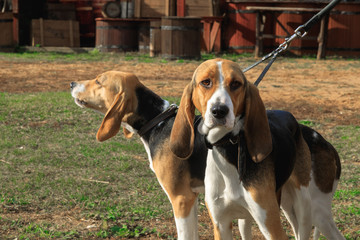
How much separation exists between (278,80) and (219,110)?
11505mm

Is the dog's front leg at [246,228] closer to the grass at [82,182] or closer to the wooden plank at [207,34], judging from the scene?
the grass at [82,182]

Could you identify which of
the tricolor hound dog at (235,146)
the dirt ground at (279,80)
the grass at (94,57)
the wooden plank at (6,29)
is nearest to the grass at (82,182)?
the dirt ground at (279,80)

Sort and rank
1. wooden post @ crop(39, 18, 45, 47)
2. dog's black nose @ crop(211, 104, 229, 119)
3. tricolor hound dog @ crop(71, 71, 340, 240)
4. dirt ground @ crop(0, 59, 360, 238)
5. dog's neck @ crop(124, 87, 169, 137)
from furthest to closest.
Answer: wooden post @ crop(39, 18, 45, 47), dirt ground @ crop(0, 59, 360, 238), dog's neck @ crop(124, 87, 169, 137), tricolor hound dog @ crop(71, 71, 340, 240), dog's black nose @ crop(211, 104, 229, 119)

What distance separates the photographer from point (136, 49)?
21625 millimetres

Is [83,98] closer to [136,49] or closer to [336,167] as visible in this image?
[336,167]

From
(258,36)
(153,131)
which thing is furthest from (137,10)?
(153,131)

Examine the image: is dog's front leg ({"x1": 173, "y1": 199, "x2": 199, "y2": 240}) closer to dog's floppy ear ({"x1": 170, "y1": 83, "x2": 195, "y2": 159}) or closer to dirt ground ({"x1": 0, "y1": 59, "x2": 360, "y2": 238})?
dog's floppy ear ({"x1": 170, "y1": 83, "x2": 195, "y2": 159})

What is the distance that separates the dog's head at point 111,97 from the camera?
4.80 metres

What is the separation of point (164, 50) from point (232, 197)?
15.3 m

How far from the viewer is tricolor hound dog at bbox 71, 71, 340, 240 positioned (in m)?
4.52

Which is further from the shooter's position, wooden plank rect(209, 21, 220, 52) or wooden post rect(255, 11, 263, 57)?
wooden plank rect(209, 21, 220, 52)

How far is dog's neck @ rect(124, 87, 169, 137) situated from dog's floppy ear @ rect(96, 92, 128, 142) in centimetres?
13

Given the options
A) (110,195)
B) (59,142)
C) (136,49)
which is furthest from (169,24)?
(110,195)

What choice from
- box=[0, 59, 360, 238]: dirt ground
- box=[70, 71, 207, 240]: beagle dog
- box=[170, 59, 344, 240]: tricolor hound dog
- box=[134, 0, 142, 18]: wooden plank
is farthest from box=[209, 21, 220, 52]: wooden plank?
box=[170, 59, 344, 240]: tricolor hound dog
